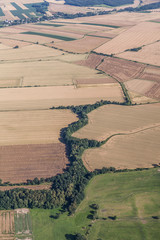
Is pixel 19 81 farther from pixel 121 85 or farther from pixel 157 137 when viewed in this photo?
pixel 157 137

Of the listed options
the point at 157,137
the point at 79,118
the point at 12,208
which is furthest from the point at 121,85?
the point at 12,208

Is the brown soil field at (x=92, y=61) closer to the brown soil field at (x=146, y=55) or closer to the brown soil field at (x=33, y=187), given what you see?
the brown soil field at (x=146, y=55)

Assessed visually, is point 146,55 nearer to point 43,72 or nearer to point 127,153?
point 43,72

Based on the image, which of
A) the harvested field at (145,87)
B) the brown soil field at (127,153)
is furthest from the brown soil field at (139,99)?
the brown soil field at (127,153)

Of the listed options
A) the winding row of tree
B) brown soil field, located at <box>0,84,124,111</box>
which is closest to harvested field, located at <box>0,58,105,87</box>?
brown soil field, located at <box>0,84,124,111</box>

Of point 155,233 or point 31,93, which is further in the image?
point 31,93

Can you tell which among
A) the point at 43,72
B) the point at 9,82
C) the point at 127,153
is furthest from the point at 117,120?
the point at 43,72
